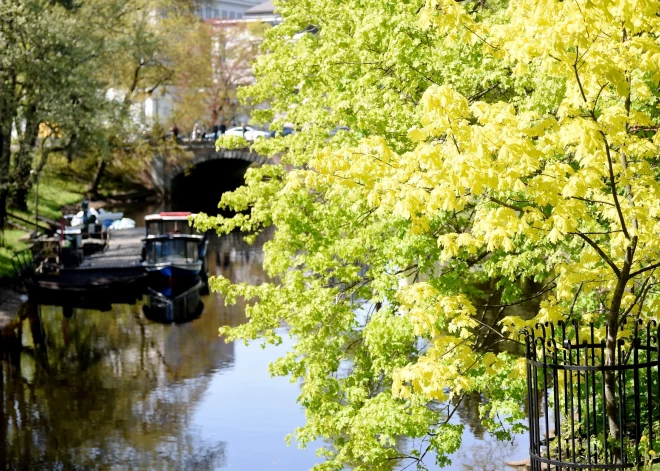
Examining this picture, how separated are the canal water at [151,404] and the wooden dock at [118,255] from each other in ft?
15.9

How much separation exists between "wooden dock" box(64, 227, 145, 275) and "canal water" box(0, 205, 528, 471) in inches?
191

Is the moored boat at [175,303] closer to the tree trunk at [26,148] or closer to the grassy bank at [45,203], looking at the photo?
the grassy bank at [45,203]

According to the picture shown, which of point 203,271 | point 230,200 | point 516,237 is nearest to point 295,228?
point 230,200

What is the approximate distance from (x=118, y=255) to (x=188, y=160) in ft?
81.7

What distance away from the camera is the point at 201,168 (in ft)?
237

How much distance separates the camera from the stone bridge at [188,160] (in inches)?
2635

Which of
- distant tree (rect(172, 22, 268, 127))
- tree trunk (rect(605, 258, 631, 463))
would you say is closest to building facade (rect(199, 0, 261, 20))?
distant tree (rect(172, 22, 268, 127))

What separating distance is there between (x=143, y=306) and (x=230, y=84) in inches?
1703

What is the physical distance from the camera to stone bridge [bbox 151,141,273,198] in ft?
220

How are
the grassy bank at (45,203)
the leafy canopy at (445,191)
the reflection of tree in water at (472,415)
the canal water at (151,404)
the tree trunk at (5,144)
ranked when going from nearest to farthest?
the leafy canopy at (445,191) < the canal water at (151,404) < the reflection of tree in water at (472,415) < the tree trunk at (5,144) < the grassy bank at (45,203)

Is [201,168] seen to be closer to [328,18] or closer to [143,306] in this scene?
[143,306]

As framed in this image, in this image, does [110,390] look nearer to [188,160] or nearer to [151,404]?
[151,404]

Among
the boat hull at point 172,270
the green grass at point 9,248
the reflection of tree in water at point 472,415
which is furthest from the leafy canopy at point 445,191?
the green grass at point 9,248

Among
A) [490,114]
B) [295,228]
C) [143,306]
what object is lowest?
[143,306]
